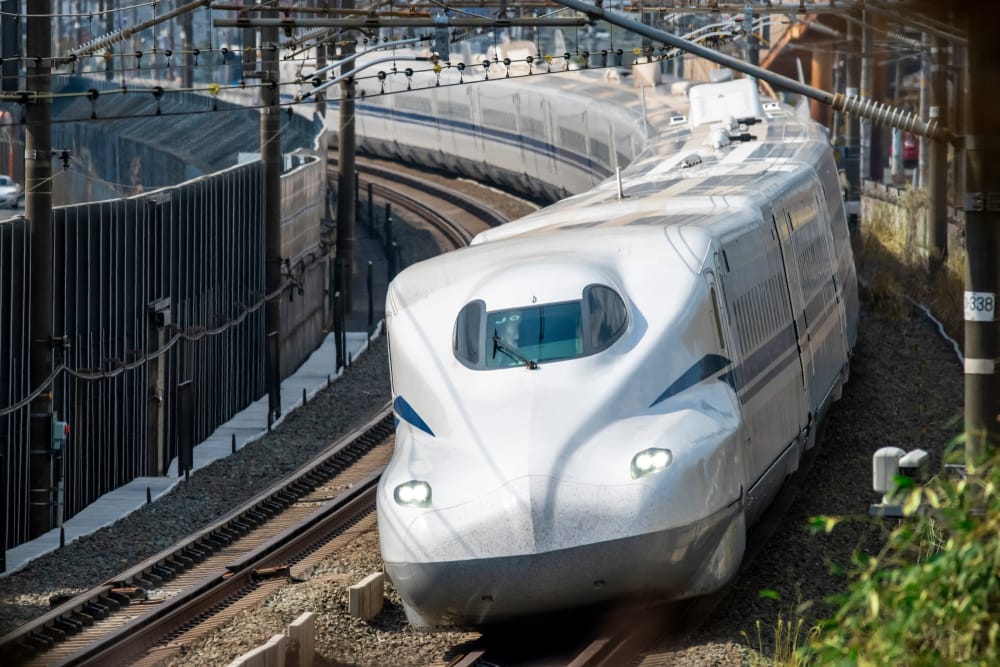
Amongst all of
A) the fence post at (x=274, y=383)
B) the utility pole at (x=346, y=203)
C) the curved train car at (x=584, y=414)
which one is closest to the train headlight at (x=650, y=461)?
the curved train car at (x=584, y=414)

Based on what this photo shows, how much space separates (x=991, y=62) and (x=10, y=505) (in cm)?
1022

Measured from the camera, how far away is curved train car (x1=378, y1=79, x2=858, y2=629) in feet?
34.6

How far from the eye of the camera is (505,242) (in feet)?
43.9

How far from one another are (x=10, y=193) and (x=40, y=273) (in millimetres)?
35198

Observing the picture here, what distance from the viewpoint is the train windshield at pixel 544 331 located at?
456 inches

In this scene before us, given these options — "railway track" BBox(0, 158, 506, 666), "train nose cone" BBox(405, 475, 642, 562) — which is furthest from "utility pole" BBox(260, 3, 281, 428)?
"train nose cone" BBox(405, 475, 642, 562)

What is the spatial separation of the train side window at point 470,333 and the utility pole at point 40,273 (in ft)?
21.2

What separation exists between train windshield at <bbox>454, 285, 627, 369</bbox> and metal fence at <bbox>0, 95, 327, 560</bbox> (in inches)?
236

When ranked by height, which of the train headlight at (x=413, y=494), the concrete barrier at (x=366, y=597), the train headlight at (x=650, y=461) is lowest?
the concrete barrier at (x=366, y=597)

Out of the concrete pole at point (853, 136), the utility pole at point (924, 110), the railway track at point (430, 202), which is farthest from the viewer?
the railway track at point (430, 202)

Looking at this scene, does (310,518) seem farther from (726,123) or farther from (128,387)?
(726,123)

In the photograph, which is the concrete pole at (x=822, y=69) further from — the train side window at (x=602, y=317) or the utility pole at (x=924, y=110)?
the train side window at (x=602, y=317)

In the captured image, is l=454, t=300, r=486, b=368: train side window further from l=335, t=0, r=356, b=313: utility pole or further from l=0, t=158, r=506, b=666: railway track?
l=335, t=0, r=356, b=313: utility pole

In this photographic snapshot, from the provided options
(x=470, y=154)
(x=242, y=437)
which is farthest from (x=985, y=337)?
(x=470, y=154)
